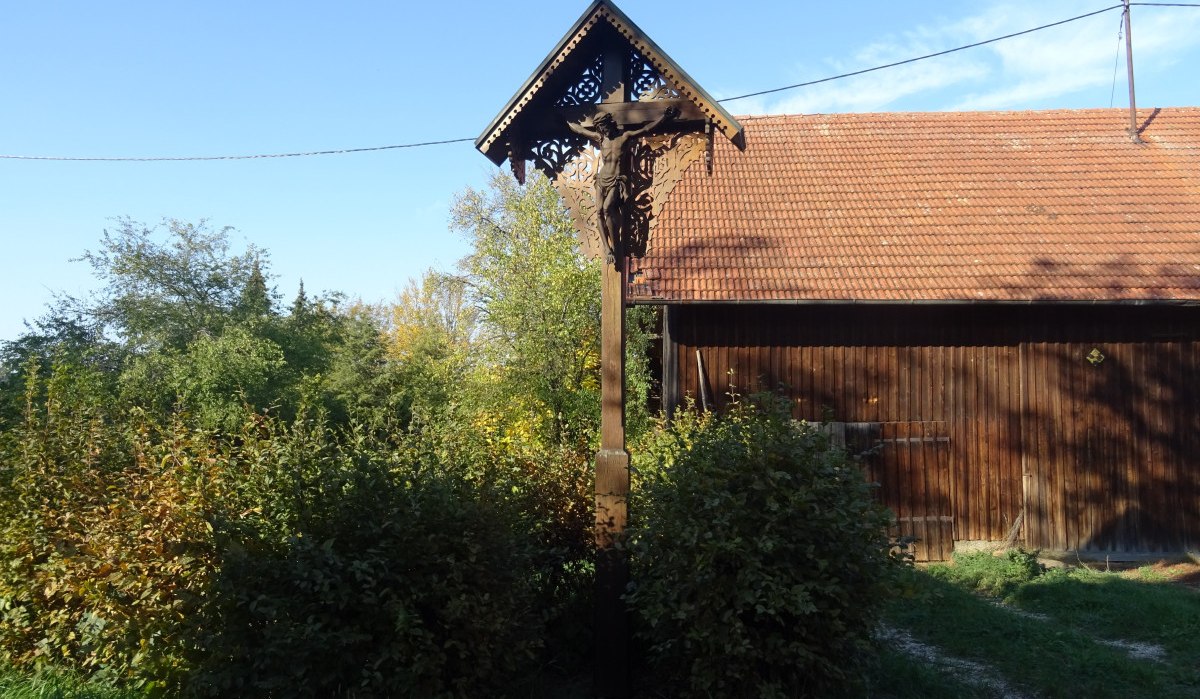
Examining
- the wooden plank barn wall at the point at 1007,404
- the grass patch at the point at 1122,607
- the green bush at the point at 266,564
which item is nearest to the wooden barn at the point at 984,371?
the wooden plank barn wall at the point at 1007,404

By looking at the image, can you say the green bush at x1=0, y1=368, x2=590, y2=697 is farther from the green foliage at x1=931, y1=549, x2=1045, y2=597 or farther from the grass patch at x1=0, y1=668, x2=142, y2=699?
the green foliage at x1=931, y1=549, x2=1045, y2=597

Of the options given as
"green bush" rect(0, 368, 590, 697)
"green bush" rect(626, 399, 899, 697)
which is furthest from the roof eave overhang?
"green bush" rect(626, 399, 899, 697)

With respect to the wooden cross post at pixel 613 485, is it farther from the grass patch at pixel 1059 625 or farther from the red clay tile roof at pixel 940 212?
the red clay tile roof at pixel 940 212

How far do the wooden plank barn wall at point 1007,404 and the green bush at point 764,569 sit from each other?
6821 millimetres

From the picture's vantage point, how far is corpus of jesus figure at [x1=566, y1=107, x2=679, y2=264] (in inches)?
221

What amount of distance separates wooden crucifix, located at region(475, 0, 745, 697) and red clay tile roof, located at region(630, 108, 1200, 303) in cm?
555

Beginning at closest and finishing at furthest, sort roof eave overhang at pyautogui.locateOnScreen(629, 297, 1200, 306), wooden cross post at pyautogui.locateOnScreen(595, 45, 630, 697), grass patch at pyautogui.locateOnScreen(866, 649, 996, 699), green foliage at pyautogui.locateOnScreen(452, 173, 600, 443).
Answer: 1. wooden cross post at pyautogui.locateOnScreen(595, 45, 630, 697)
2. grass patch at pyautogui.locateOnScreen(866, 649, 996, 699)
3. roof eave overhang at pyautogui.locateOnScreen(629, 297, 1200, 306)
4. green foliage at pyautogui.locateOnScreen(452, 173, 600, 443)

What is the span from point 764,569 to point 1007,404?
8.60 meters

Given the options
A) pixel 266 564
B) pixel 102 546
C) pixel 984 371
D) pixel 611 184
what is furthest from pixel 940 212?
pixel 102 546

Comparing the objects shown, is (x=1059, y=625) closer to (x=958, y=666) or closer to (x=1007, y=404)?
(x=958, y=666)

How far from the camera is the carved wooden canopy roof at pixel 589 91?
225 inches

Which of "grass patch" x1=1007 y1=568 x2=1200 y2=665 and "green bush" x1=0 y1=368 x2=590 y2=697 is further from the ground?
"green bush" x1=0 y1=368 x2=590 y2=697

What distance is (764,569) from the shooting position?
4727 millimetres

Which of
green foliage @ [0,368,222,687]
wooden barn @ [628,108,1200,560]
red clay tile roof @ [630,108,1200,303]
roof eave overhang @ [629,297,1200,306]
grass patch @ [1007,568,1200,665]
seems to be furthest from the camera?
wooden barn @ [628,108,1200,560]
